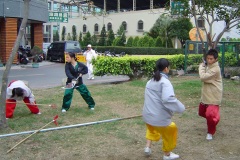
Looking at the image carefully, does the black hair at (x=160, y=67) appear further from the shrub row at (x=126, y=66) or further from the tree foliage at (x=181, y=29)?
the tree foliage at (x=181, y=29)

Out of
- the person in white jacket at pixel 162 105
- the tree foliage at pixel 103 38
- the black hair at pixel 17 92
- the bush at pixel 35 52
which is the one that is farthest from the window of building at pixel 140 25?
the person in white jacket at pixel 162 105

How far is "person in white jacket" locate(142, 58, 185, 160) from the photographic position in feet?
14.2

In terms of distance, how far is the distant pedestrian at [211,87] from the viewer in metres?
5.52

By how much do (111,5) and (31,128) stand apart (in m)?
46.5

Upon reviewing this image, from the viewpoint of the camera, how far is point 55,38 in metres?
54.7

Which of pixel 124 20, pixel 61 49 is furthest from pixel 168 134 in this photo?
pixel 124 20

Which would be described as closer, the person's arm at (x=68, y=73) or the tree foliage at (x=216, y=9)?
the person's arm at (x=68, y=73)

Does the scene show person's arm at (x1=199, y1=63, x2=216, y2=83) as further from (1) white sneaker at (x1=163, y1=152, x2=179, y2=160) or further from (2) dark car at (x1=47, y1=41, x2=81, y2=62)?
(2) dark car at (x1=47, y1=41, x2=81, y2=62)

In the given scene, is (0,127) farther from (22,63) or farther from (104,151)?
(22,63)

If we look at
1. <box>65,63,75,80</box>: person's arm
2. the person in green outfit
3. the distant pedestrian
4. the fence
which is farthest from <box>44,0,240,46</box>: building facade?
the distant pedestrian

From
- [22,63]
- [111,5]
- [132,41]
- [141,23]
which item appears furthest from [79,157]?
[111,5]

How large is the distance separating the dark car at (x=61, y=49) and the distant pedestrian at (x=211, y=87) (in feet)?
66.5

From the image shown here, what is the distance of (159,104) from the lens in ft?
14.7

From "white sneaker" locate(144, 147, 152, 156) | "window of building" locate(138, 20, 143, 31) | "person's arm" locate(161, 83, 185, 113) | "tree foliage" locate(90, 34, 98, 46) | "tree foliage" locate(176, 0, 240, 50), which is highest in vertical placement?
"window of building" locate(138, 20, 143, 31)
